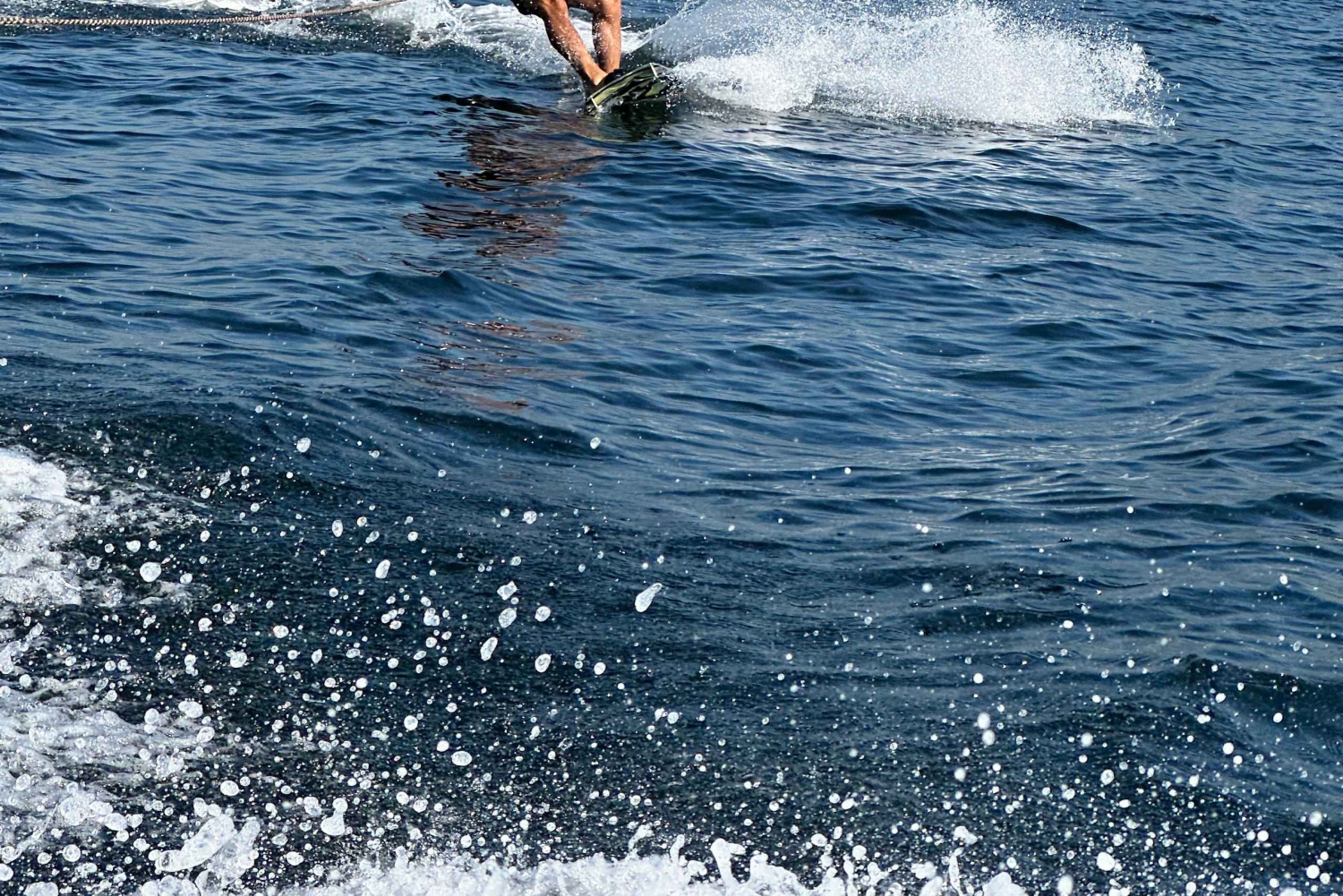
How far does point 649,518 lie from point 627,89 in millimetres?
7288

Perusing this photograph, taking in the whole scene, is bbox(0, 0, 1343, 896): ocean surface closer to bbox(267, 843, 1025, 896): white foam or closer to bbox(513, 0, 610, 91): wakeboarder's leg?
bbox(267, 843, 1025, 896): white foam

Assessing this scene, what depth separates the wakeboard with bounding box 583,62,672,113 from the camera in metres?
11.7

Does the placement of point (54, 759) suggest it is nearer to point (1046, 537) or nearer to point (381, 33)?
point (1046, 537)

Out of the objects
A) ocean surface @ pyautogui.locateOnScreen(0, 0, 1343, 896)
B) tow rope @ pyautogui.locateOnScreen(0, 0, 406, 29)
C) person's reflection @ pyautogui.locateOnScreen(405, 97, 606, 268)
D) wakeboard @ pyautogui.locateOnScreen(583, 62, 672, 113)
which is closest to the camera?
ocean surface @ pyautogui.locateOnScreen(0, 0, 1343, 896)

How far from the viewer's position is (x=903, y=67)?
13367mm

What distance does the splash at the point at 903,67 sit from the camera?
12852 millimetres

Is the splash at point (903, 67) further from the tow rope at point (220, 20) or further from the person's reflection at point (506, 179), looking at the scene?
the tow rope at point (220, 20)

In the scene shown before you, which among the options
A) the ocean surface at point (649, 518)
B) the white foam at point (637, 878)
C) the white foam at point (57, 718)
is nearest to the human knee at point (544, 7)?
the ocean surface at point (649, 518)

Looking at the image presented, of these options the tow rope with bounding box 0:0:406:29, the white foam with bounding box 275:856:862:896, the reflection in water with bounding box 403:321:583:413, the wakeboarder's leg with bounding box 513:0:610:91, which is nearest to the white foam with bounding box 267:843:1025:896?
the white foam with bounding box 275:856:862:896

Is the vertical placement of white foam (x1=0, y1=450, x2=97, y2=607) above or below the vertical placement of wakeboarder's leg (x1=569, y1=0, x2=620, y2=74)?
below

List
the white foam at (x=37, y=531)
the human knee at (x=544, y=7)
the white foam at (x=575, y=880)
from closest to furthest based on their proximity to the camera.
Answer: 1. the white foam at (x=575, y=880)
2. the white foam at (x=37, y=531)
3. the human knee at (x=544, y=7)

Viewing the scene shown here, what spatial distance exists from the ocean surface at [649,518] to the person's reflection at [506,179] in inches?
2.0

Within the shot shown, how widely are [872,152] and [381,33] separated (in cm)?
544

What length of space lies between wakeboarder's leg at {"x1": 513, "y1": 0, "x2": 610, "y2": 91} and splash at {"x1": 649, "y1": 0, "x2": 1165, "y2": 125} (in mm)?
1171
